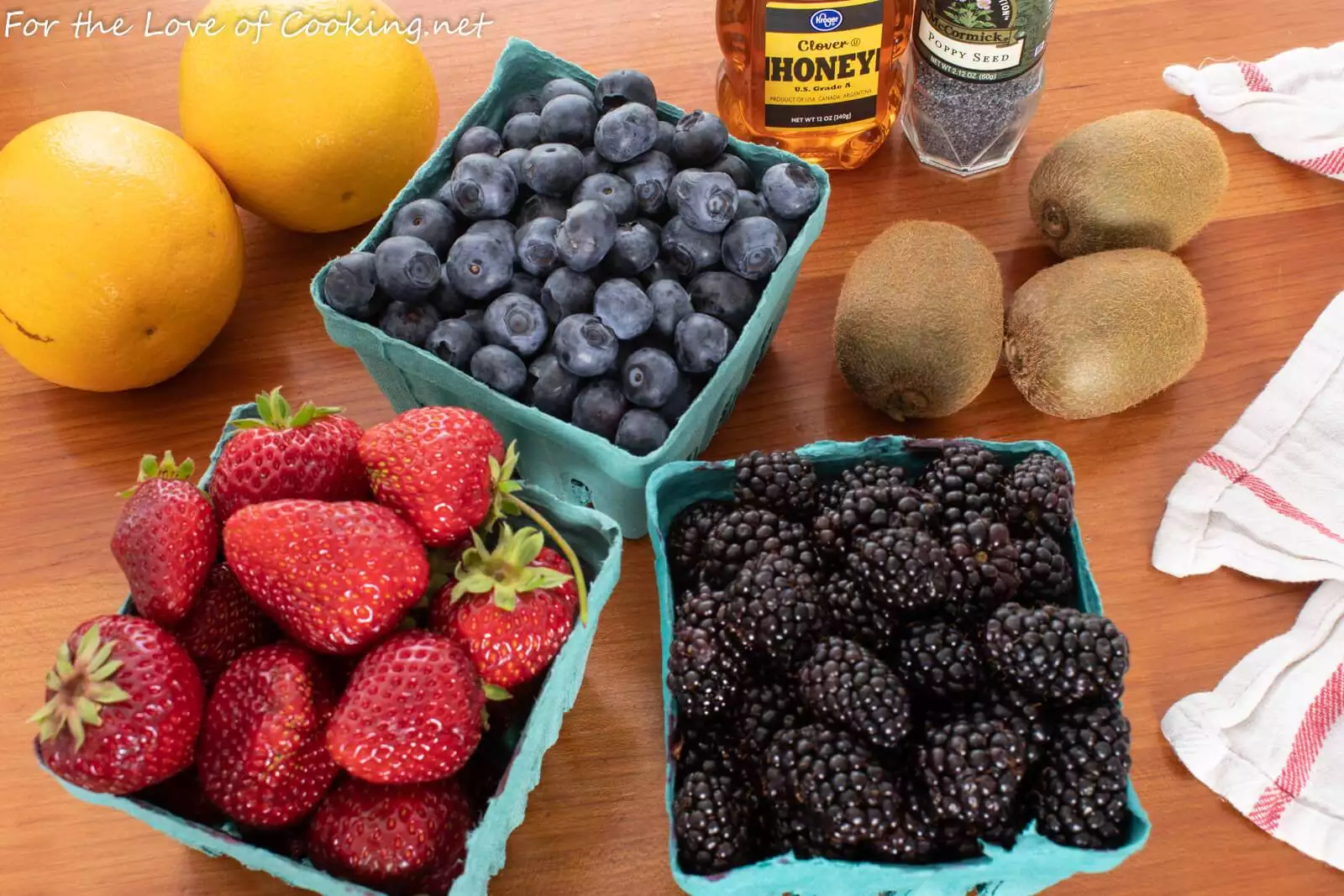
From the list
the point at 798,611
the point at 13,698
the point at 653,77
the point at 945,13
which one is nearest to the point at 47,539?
the point at 13,698

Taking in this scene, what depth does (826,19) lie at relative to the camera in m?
0.90

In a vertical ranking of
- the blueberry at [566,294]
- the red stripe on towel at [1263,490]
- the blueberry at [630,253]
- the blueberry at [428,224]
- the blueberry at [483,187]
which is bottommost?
the red stripe on towel at [1263,490]

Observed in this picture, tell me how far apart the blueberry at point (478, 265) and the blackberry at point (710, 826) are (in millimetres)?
381

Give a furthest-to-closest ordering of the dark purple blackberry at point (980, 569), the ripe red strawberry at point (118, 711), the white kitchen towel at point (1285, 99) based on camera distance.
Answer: the white kitchen towel at point (1285, 99) < the dark purple blackberry at point (980, 569) < the ripe red strawberry at point (118, 711)

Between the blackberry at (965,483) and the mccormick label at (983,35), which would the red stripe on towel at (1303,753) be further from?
the mccormick label at (983,35)

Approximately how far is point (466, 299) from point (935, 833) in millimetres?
486


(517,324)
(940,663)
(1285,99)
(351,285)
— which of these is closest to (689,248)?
(517,324)

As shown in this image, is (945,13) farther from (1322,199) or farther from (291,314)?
(291,314)

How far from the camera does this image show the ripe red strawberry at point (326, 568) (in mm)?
574

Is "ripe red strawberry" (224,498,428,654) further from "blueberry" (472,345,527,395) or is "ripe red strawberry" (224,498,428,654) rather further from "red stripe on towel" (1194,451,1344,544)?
"red stripe on towel" (1194,451,1344,544)

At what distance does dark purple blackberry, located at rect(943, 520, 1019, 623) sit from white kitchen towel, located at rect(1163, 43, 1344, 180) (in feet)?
2.10

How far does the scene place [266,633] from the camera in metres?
0.64

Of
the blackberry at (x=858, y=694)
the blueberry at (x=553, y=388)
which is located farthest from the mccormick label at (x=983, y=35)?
the blackberry at (x=858, y=694)

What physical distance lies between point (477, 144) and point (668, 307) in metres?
0.22
